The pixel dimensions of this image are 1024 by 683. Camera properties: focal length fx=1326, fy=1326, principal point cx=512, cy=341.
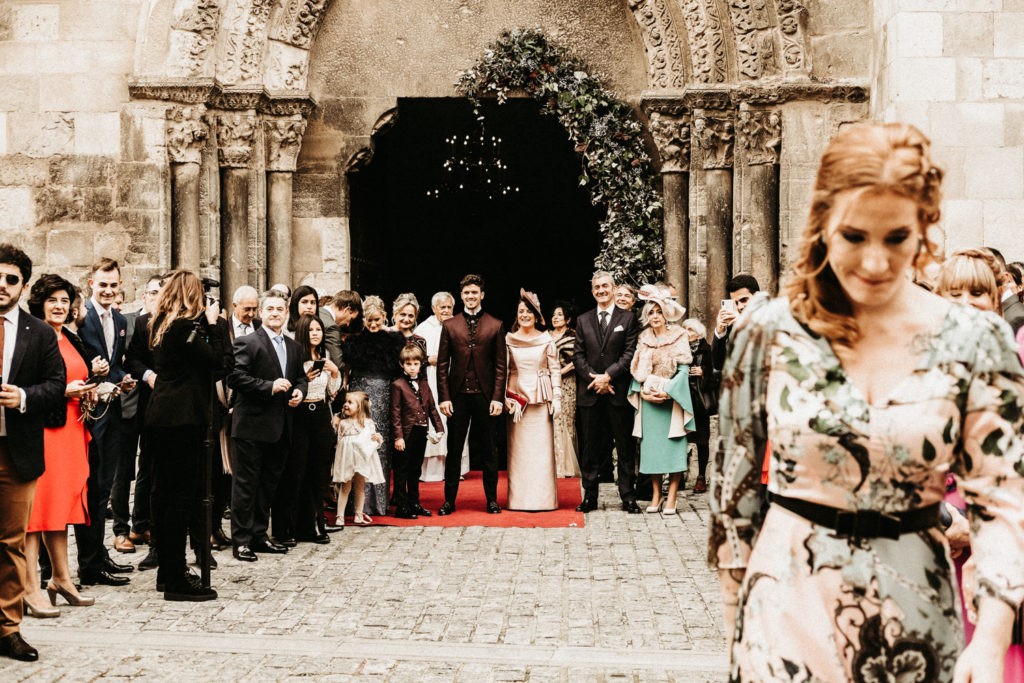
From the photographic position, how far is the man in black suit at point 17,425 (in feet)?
19.7

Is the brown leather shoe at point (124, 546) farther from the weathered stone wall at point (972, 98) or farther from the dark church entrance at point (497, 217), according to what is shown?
the dark church entrance at point (497, 217)

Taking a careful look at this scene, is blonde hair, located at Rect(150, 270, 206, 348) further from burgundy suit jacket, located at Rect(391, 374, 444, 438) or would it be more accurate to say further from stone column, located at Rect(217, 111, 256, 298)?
stone column, located at Rect(217, 111, 256, 298)

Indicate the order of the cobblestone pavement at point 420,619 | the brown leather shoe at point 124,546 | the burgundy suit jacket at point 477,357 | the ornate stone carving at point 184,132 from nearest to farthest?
1. the cobblestone pavement at point 420,619
2. the brown leather shoe at point 124,546
3. the burgundy suit jacket at point 477,357
4. the ornate stone carving at point 184,132

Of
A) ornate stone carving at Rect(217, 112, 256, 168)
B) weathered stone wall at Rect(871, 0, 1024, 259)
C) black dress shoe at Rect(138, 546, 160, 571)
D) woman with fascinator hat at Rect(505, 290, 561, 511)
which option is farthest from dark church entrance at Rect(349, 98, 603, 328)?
black dress shoe at Rect(138, 546, 160, 571)

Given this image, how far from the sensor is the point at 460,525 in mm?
10242

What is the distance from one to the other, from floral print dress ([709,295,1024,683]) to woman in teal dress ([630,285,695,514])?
318 inches

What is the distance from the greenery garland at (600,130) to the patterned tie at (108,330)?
6006mm

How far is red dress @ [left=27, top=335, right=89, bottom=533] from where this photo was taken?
6.86 meters

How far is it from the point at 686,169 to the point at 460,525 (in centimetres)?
505

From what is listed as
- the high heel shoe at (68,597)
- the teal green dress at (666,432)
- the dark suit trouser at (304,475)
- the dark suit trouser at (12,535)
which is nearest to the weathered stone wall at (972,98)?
the teal green dress at (666,432)

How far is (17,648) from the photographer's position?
5918 mm

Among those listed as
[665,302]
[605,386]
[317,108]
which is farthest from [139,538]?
[317,108]

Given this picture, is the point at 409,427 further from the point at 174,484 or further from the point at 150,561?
the point at 174,484

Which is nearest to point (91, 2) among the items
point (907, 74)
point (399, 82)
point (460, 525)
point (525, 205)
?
point (399, 82)
